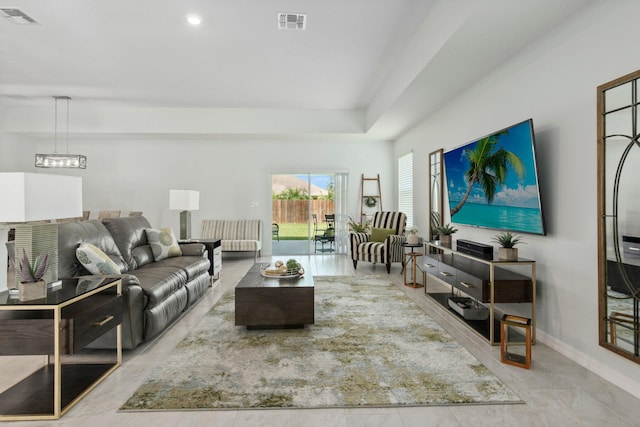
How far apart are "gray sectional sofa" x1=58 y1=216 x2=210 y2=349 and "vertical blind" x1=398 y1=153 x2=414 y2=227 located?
13.5 ft

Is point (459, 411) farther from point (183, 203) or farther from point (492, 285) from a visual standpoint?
point (183, 203)

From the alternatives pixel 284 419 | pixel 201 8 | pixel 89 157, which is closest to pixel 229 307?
pixel 284 419

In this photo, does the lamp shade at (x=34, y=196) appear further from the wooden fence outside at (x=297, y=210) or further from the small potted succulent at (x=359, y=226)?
the wooden fence outside at (x=297, y=210)

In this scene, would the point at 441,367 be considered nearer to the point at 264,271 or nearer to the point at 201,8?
the point at 264,271

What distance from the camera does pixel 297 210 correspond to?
27.3 ft

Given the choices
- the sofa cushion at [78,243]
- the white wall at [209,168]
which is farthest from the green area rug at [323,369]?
the white wall at [209,168]

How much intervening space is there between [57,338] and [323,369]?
1605 millimetres

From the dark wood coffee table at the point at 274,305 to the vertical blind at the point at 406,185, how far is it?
420cm

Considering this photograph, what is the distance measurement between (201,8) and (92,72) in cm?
273

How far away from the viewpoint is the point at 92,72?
502 centimetres

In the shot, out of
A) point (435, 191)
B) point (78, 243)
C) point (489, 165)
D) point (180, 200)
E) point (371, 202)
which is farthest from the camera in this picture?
point (371, 202)

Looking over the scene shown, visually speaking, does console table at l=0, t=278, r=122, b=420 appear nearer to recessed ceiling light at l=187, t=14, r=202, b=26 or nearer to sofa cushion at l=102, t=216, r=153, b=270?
sofa cushion at l=102, t=216, r=153, b=270

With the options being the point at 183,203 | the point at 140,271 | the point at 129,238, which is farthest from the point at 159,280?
the point at 183,203

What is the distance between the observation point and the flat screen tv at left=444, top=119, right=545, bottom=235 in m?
2.93
